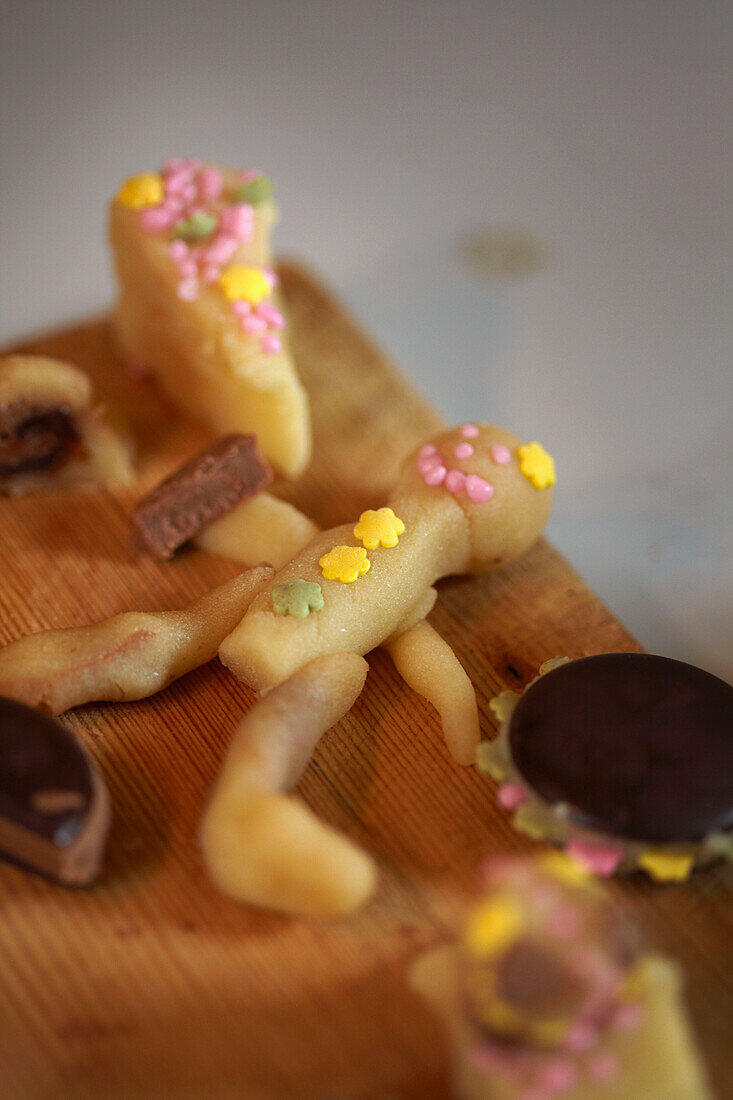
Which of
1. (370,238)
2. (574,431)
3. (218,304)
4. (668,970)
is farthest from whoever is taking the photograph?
(370,238)

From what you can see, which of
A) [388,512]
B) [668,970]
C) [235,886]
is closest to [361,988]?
[235,886]

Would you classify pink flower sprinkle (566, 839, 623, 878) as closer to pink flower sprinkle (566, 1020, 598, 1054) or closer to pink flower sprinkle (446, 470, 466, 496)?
pink flower sprinkle (566, 1020, 598, 1054)

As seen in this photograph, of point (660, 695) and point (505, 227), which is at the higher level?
point (505, 227)

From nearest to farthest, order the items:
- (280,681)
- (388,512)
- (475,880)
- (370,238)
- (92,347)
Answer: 1. (475,880)
2. (280,681)
3. (388,512)
4. (92,347)
5. (370,238)

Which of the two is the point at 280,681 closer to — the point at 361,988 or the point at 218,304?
the point at 361,988

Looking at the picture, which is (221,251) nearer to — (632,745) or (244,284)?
(244,284)
